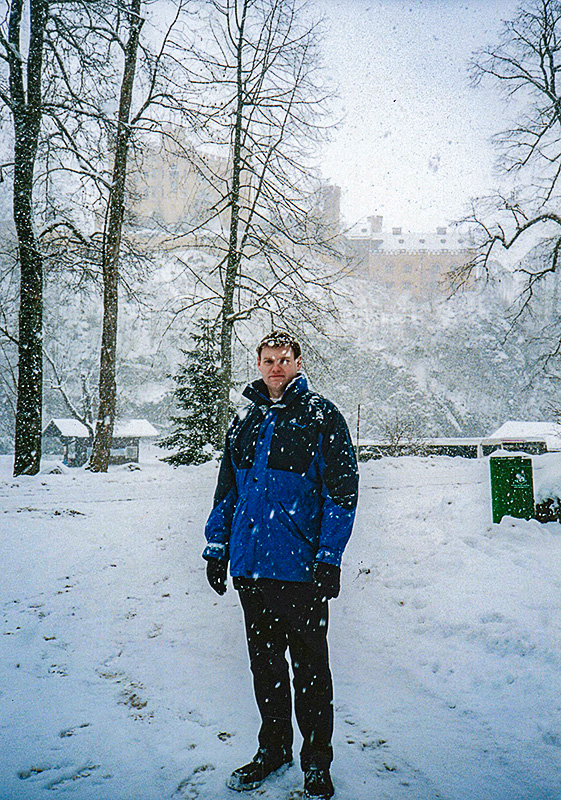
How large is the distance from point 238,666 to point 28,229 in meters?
11.1

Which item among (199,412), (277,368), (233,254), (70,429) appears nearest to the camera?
(277,368)

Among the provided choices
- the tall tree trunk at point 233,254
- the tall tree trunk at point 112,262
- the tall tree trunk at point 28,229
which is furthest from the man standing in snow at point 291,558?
the tall tree trunk at point 233,254

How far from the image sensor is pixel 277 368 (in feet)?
9.59

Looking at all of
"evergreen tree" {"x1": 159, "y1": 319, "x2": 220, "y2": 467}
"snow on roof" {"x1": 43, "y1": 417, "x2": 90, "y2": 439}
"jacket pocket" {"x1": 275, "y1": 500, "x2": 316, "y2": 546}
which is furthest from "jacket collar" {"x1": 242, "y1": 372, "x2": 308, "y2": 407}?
"snow on roof" {"x1": 43, "y1": 417, "x2": 90, "y2": 439}

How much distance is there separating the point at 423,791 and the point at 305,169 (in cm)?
1618

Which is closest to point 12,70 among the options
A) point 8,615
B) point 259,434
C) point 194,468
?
point 194,468

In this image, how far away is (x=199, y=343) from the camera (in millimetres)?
15758

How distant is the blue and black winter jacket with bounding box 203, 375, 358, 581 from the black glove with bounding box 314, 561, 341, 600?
0.11 feet

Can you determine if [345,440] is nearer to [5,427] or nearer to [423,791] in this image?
[423,791]

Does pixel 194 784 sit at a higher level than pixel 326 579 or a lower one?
lower

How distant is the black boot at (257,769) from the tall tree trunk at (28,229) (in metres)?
9.96

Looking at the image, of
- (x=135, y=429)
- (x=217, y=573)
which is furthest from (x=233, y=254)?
(x=135, y=429)

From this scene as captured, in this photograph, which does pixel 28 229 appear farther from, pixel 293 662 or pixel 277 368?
pixel 293 662

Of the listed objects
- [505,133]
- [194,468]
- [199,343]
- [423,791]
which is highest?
[505,133]
